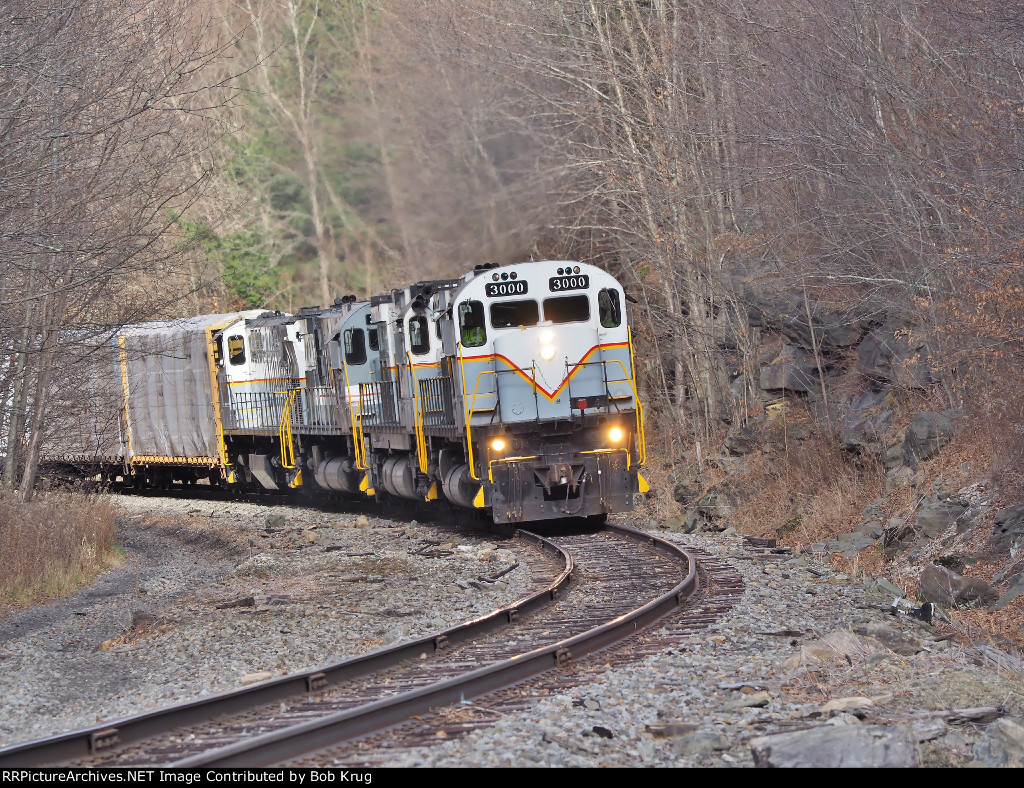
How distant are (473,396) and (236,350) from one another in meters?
11.1

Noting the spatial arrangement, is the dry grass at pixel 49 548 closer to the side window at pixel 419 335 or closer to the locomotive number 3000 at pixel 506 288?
the side window at pixel 419 335

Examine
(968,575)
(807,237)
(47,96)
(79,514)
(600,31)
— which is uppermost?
(600,31)

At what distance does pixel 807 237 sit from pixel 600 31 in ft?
24.1

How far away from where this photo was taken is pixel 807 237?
64.7 ft

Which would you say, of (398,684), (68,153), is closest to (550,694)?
(398,684)

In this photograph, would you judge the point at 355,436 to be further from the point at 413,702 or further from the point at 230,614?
the point at 413,702

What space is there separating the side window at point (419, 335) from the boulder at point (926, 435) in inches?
271

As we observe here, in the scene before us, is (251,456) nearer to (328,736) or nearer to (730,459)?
(730,459)

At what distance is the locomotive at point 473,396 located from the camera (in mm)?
15789

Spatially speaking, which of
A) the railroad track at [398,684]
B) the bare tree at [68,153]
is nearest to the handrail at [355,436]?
the bare tree at [68,153]

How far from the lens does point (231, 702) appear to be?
23.9 ft

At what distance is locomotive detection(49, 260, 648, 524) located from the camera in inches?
622

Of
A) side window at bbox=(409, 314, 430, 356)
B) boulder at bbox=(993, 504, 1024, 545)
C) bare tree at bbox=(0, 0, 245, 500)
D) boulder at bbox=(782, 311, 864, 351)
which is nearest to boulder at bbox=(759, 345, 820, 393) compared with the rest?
boulder at bbox=(782, 311, 864, 351)
